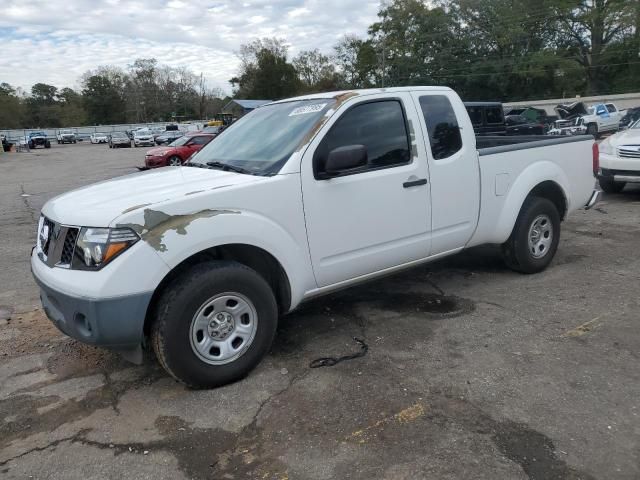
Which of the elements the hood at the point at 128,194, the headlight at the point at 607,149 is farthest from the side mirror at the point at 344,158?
the headlight at the point at 607,149

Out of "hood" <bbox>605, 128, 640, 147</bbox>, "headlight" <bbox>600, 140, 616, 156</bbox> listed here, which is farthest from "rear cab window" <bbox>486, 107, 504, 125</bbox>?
"hood" <bbox>605, 128, 640, 147</bbox>

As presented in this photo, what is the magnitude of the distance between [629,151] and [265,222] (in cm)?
816

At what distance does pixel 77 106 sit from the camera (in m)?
98.8

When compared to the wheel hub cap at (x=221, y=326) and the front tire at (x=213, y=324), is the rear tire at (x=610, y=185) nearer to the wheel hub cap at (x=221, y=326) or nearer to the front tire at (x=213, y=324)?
the front tire at (x=213, y=324)

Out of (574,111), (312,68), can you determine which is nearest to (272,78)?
(312,68)

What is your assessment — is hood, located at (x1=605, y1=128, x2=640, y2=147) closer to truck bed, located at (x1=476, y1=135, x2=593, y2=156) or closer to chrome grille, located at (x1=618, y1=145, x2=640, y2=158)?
chrome grille, located at (x1=618, y1=145, x2=640, y2=158)

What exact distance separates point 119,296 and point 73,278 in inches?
13.7

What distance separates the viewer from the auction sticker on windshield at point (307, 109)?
13.4 feet

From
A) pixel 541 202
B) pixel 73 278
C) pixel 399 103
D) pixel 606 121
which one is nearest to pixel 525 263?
pixel 541 202

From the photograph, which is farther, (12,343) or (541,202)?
(541,202)

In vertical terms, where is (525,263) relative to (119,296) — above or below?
below

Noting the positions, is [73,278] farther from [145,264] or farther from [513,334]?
[513,334]

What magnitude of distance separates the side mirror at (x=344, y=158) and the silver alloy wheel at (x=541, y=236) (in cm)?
258

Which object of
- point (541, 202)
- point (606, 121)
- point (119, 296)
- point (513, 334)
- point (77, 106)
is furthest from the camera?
point (77, 106)
